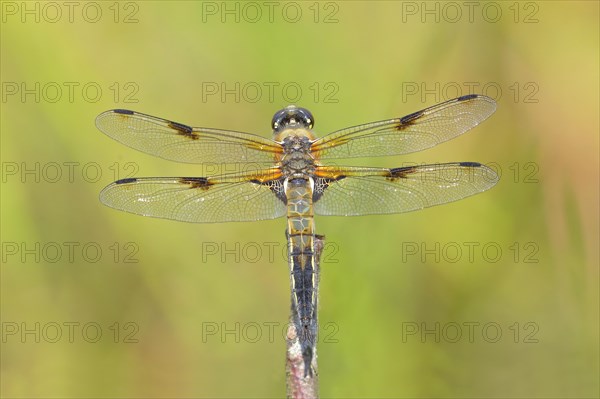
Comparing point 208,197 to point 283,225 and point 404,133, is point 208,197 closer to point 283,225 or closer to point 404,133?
point 283,225

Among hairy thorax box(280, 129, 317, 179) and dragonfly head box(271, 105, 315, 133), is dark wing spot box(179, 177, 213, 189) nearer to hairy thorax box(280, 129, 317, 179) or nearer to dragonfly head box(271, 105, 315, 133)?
hairy thorax box(280, 129, 317, 179)

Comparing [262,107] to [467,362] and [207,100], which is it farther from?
[467,362]

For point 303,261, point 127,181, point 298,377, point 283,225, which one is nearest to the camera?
→ point 298,377

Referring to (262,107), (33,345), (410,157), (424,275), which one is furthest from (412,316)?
(33,345)

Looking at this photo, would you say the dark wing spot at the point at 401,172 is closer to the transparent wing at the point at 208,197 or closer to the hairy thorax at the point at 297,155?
the hairy thorax at the point at 297,155

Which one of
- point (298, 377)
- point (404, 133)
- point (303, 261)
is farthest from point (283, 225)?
point (298, 377)

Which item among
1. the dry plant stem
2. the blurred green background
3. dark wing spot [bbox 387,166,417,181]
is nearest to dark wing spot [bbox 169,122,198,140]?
the blurred green background
